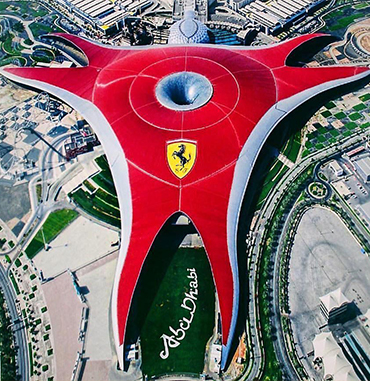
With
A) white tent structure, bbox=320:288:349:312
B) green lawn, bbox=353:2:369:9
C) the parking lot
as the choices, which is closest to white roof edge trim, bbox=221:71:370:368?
the parking lot

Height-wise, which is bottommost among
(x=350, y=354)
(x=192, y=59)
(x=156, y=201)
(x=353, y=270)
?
(x=350, y=354)

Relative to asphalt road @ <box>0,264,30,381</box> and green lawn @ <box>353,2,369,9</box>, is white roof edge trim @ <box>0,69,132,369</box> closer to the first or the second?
asphalt road @ <box>0,264,30,381</box>

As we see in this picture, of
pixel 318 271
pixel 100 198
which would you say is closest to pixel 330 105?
pixel 318 271

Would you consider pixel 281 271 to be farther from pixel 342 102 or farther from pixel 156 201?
pixel 342 102

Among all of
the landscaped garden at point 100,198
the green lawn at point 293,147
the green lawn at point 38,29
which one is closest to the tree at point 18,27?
the green lawn at point 38,29

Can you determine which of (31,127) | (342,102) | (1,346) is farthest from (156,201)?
(342,102)

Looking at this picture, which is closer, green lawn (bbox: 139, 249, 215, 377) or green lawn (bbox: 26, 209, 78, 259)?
green lawn (bbox: 139, 249, 215, 377)
